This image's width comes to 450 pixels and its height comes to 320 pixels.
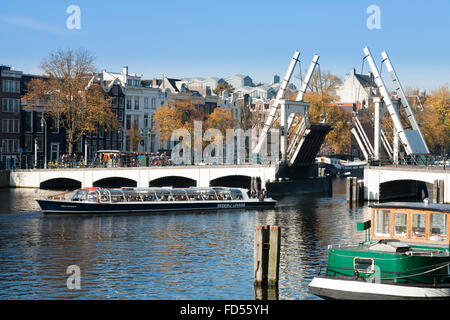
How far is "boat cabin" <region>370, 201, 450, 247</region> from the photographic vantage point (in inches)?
1208

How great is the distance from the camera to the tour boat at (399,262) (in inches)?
1131

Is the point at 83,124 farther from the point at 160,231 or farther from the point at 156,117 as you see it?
the point at 160,231

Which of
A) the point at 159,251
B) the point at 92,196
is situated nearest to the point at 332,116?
the point at 92,196

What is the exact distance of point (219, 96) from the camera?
498 feet

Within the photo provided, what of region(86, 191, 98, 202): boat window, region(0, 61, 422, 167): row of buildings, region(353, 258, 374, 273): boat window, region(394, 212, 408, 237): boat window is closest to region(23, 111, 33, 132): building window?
region(0, 61, 422, 167): row of buildings

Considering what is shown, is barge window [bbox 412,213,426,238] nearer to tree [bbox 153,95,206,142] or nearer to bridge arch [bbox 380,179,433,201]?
bridge arch [bbox 380,179,433,201]

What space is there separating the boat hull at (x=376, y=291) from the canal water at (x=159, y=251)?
2.49 meters

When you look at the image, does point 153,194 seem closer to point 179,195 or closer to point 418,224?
point 179,195

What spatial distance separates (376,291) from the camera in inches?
1133

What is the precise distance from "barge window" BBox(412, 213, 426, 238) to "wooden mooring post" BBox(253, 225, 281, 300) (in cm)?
538

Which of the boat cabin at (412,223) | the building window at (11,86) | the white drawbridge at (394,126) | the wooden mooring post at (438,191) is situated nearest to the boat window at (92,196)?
the wooden mooring post at (438,191)

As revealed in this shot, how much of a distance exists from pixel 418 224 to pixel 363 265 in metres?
3.26

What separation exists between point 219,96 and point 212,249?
109 m
